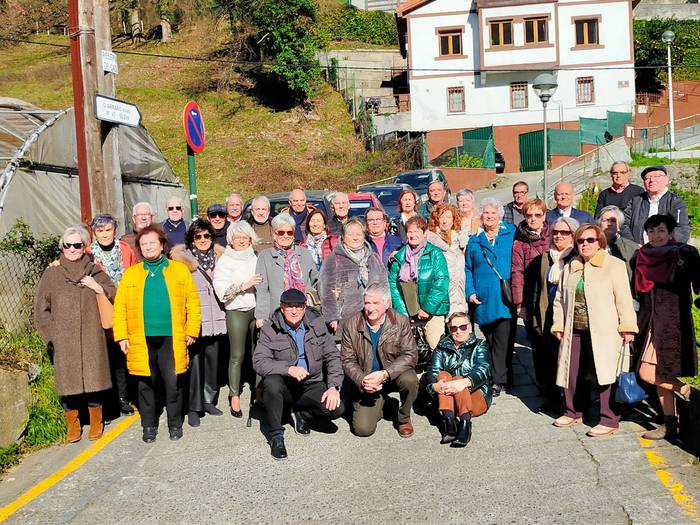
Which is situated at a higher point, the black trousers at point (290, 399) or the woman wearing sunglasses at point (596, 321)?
the woman wearing sunglasses at point (596, 321)

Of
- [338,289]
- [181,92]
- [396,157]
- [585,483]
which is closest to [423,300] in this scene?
[338,289]

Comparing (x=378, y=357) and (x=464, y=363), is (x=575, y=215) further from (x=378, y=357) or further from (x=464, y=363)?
(x=378, y=357)

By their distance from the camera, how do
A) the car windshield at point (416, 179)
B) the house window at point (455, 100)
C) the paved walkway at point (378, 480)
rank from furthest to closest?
the house window at point (455, 100) → the car windshield at point (416, 179) → the paved walkway at point (378, 480)

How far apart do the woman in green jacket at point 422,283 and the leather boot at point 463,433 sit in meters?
1.12

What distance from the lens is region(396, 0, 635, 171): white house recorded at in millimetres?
35719

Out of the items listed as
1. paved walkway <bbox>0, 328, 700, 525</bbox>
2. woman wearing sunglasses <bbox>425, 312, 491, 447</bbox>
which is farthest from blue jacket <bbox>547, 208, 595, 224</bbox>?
paved walkway <bbox>0, 328, 700, 525</bbox>

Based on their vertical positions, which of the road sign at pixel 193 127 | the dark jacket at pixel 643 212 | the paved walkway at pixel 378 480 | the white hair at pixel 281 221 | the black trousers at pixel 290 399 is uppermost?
the road sign at pixel 193 127

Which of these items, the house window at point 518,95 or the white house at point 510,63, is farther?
the house window at point 518,95

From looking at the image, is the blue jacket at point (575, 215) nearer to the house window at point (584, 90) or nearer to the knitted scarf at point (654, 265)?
the knitted scarf at point (654, 265)

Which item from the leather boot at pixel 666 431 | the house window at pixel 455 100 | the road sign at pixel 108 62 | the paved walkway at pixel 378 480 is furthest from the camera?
the house window at pixel 455 100

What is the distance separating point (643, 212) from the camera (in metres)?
7.43

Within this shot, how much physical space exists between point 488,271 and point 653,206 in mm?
1821

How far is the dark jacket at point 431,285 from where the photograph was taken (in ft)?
22.8

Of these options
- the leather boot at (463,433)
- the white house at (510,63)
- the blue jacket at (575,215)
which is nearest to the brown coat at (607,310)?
the leather boot at (463,433)
